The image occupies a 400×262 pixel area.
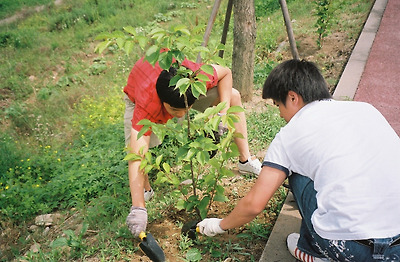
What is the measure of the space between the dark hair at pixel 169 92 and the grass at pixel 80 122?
93 cm

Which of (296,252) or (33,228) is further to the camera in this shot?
(33,228)

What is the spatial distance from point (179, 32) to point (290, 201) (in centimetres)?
156

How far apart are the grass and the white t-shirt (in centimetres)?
87

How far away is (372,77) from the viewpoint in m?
4.20

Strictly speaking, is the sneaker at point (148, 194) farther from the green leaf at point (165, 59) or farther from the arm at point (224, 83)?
the green leaf at point (165, 59)

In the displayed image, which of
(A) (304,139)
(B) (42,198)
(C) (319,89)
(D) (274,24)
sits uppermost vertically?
(C) (319,89)

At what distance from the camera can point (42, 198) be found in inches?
135

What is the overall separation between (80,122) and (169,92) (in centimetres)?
302

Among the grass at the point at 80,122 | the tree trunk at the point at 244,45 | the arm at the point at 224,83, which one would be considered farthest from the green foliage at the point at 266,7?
the arm at the point at 224,83

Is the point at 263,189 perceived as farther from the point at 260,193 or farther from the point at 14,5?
the point at 14,5

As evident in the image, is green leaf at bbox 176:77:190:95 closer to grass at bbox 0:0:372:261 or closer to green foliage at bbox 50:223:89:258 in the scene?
grass at bbox 0:0:372:261

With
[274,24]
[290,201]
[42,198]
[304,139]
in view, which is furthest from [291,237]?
[274,24]

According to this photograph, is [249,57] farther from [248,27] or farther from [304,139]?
[304,139]

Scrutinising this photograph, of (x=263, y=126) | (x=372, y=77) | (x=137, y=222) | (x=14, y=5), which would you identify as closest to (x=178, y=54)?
(x=137, y=222)
